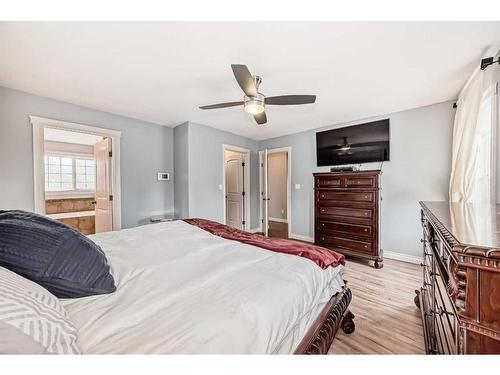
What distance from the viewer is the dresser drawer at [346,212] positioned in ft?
9.99

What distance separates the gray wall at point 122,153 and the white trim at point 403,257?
158 inches

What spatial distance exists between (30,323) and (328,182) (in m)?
3.50

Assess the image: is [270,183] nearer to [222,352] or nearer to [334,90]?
[334,90]

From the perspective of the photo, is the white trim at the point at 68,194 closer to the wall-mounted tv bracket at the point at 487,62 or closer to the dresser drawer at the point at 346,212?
the dresser drawer at the point at 346,212

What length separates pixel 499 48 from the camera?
5.48 feet

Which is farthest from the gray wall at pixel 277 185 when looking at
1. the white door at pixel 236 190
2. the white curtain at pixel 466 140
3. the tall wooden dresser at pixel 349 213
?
the white curtain at pixel 466 140

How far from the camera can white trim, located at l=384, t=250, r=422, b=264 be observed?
3.14 meters

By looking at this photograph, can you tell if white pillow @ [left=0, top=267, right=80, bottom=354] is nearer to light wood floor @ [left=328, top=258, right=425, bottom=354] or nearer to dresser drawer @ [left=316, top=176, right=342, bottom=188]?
light wood floor @ [left=328, top=258, right=425, bottom=354]

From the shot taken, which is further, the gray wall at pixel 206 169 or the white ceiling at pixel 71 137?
the white ceiling at pixel 71 137

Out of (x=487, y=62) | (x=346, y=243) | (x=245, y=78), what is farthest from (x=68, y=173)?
(x=487, y=62)

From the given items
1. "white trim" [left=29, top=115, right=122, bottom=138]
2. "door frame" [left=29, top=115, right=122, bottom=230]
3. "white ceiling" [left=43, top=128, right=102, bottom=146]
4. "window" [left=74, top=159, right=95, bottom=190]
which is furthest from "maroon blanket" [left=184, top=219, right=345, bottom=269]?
"window" [left=74, top=159, right=95, bottom=190]

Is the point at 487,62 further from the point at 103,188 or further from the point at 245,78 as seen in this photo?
the point at 103,188
